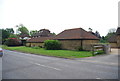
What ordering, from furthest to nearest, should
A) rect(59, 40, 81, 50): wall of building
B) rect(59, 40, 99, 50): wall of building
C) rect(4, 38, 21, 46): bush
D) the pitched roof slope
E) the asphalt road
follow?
rect(4, 38, 21, 46): bush < the pitched roof slope < rect(59, 40, 81, 50): wall of building < rect(59, 40, 99, 50): wall of building < the asphalt road

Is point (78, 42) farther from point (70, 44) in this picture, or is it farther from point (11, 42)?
point (11, 42)

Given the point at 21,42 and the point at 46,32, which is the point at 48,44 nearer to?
the point at 21,42

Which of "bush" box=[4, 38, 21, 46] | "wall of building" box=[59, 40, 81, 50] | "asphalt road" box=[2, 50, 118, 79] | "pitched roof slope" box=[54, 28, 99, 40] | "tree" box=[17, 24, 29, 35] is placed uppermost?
"tree" box=[17, 24, 29, 35]

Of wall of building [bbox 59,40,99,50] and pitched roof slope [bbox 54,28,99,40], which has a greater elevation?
pitched roof slope [bbox 54,28,99,40]

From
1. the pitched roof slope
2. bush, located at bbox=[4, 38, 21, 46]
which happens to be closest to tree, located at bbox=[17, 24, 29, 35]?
bush, located at bbox=[4, 38, 21, 46]

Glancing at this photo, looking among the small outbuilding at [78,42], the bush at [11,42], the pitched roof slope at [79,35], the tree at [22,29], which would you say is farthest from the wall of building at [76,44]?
the tree at [22,29]

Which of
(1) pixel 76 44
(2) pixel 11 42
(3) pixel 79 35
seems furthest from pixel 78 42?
(2) pixel 11 42

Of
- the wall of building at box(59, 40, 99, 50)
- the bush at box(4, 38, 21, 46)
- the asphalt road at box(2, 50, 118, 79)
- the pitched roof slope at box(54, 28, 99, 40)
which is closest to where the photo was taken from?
the asphalt road at box(2, 50, 118, 79)

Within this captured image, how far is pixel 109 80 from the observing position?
488cm

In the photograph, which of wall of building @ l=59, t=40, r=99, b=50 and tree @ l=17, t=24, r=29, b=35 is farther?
tree @ l=17, t=24, r=29, b=35

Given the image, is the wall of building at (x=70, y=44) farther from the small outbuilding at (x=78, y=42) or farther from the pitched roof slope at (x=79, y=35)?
the pitched roof slope at (x=79, y=35)

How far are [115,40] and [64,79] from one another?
31281 mm

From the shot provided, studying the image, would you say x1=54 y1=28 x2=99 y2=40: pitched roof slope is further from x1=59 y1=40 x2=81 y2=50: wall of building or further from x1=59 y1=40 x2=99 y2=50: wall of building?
x1=59 y1=40 x2=81 y2=50: wall of building

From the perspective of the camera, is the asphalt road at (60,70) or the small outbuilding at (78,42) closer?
the asphalt road at (60,70)
